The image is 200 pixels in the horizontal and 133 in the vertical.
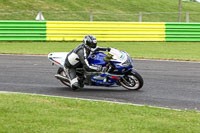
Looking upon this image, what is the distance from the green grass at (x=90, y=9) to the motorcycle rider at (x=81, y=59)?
2578 centimetres

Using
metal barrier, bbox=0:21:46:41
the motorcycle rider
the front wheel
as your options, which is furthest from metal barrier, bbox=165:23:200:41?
the motorcycle rider

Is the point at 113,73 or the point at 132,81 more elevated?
the point at 113,73

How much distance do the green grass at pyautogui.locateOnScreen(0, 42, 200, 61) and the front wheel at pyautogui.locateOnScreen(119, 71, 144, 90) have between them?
21.4ft

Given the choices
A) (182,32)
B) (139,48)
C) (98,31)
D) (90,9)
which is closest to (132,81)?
(139,48)

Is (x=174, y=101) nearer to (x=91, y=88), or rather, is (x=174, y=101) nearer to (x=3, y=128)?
(x=91, y=88)

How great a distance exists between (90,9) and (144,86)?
3642 cm

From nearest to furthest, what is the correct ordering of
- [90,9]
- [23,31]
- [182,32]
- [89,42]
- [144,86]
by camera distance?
1. [89,42]
2. [144,86]
3. [23,31]
4. [182,32]
5. [90,9]

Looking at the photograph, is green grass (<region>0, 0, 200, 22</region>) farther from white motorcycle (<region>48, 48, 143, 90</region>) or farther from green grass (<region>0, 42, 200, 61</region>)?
white motorcycle (<region>48, 48, 143, 90</region>)

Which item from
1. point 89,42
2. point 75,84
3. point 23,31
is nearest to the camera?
point 89,42

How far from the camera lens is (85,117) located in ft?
23.5

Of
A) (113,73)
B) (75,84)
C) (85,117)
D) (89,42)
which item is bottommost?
(85,117)

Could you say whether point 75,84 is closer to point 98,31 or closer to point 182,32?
point 98,31

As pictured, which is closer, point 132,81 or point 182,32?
point 132,81

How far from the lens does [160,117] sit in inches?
289
